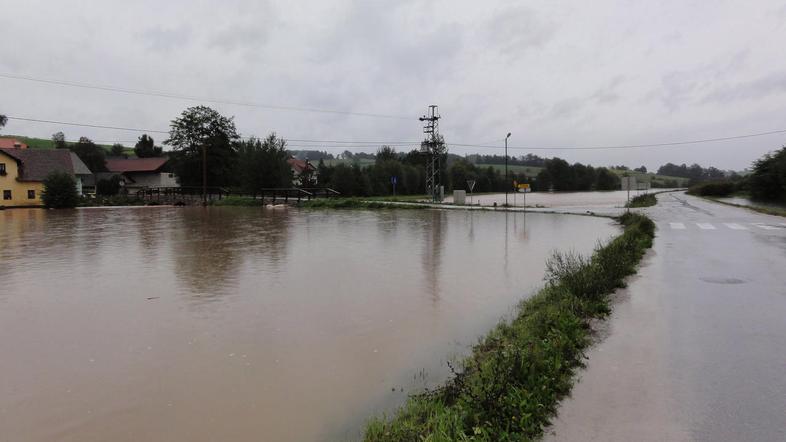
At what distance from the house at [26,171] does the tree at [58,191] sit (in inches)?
118

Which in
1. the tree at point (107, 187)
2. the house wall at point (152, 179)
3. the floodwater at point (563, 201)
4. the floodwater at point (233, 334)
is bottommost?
the floodwater at point (233, 334)

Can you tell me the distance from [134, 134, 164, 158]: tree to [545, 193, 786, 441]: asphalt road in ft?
353

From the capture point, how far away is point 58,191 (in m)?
46.6

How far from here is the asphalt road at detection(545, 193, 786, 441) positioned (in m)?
3.85

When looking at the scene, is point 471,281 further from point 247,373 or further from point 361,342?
point 247,373

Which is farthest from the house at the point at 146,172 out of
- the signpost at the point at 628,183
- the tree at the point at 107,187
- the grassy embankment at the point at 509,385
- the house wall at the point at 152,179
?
the grassy embankment at the point at 509,385

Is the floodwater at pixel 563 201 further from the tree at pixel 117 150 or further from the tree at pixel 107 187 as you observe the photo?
the tree at pixel 117 150

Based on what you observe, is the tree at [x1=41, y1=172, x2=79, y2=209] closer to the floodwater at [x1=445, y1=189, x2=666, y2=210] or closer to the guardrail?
the guardrail

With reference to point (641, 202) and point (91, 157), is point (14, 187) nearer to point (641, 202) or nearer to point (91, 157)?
point (91, 157)

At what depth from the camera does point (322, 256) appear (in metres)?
15.1

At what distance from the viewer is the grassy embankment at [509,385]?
3.78 meters

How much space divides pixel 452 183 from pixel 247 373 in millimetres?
A: 94178

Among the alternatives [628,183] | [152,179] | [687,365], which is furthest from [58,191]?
[687,365]

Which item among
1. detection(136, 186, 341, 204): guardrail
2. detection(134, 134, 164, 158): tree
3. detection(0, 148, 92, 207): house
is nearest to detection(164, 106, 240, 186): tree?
detection(136, 186, 341, 204): guardrail
